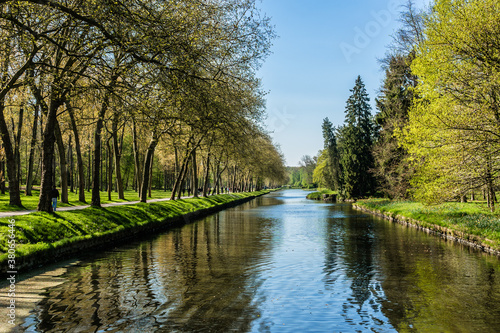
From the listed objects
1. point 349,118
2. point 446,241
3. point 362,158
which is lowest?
point 446,241

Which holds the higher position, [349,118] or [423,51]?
[349,118]

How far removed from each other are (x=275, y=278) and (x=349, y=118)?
2359 inches

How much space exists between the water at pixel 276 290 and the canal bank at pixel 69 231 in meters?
1.06

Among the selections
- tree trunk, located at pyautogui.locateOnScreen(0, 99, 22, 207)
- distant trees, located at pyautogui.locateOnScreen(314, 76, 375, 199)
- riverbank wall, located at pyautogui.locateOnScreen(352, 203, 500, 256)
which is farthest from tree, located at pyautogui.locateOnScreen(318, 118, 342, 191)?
tree trunk, located at pyautogui.locateOnScreen(0, 99, 22, 207)

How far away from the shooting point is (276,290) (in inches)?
442

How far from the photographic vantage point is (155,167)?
82438 millimetres

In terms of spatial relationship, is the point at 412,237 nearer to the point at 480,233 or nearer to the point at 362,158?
the point at 480,233

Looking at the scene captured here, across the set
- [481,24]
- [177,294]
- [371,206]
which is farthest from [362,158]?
[177,294]

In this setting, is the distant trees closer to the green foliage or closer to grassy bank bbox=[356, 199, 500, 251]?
the green foliage

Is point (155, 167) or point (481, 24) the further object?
point (155, 167)

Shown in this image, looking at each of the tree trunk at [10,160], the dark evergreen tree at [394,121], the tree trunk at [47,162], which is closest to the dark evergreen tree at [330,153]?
the dark evergreen tree at [394,121]

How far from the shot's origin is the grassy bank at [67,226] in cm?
1313

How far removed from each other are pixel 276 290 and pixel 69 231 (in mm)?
9357

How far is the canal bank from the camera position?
1266 centimetres
